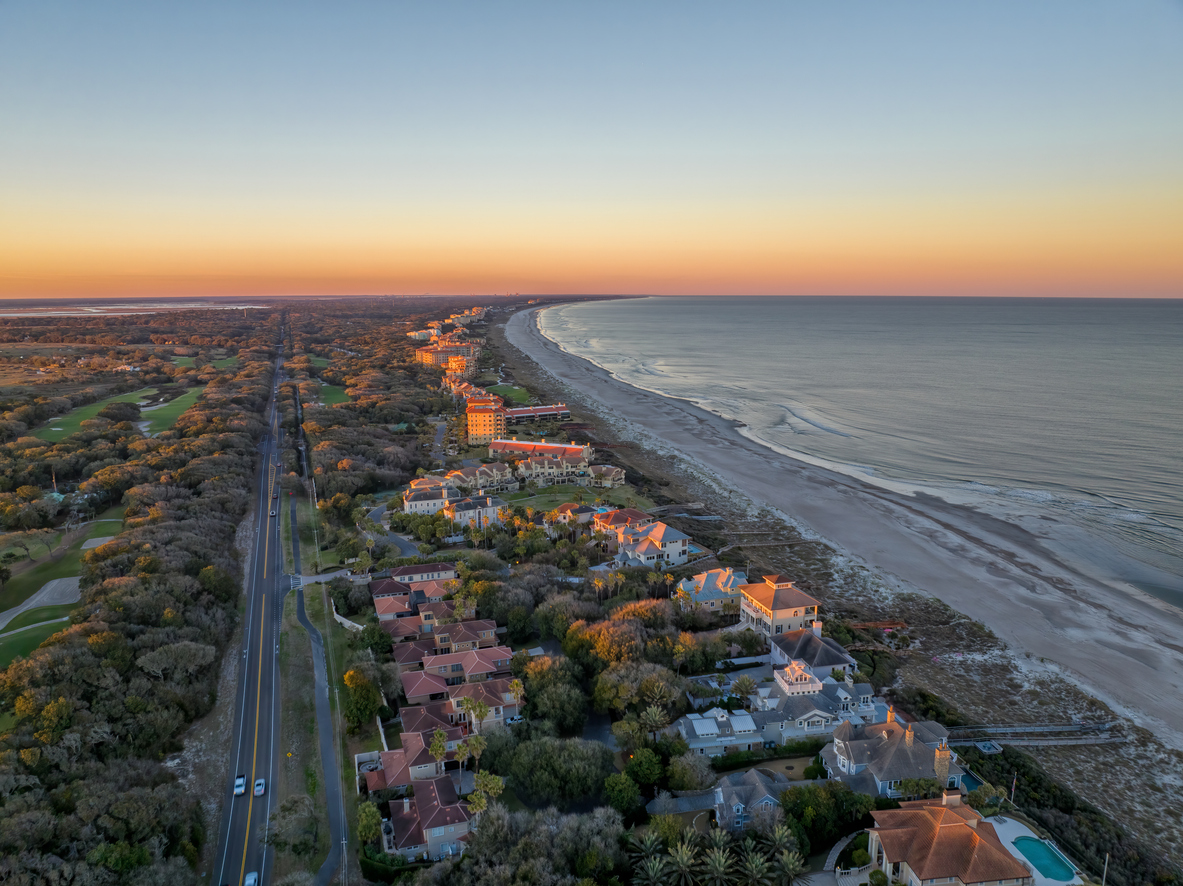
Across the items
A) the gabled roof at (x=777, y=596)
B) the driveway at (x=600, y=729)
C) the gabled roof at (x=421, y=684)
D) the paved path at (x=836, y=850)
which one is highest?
the gabled roof at (x=777, y=596)

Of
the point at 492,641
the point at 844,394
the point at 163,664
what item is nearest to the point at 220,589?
the point at 163,664

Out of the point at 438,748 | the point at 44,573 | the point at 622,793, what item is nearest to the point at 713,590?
the point at 622,793

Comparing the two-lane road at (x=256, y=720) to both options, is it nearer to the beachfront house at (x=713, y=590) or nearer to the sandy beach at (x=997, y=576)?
the beachfront house at (x=713, y=590)

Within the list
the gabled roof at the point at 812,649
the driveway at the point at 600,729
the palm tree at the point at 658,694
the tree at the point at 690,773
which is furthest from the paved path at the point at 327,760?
the gabled roof at the point at 812,649

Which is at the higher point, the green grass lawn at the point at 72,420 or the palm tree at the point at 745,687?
the green grass lawn at the point at 72,420

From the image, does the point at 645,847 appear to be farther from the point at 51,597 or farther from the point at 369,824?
the point at 51,597

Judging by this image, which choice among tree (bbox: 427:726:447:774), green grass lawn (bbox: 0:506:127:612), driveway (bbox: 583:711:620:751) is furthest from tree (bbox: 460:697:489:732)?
green grass lawn (bbox: 0:506:127:612)
